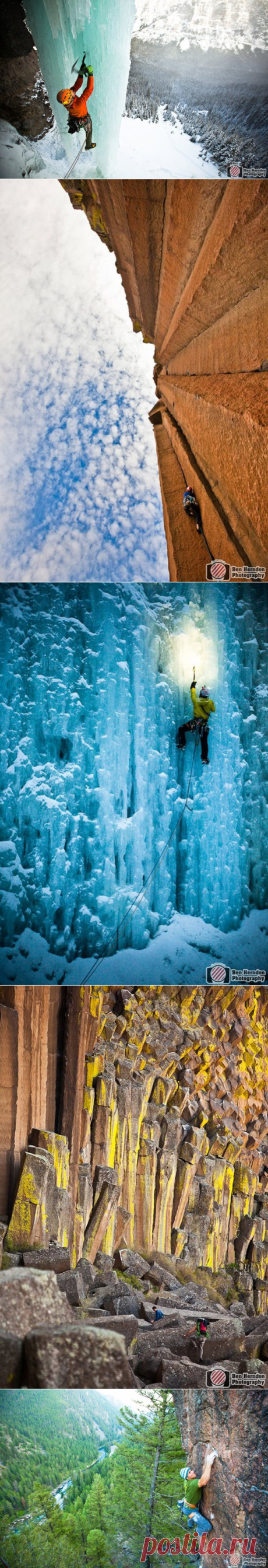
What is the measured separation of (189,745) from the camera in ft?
9.61

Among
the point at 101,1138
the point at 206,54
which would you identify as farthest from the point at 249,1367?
the point at 206,54

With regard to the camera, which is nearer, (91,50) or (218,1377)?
(218,1377)

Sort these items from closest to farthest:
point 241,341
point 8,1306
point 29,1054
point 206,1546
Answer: point 8,1306 → point 206,1546 → point 29,1054 → point 241,341

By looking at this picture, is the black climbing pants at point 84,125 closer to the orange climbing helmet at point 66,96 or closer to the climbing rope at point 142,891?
the orange climbing helmet at point 66,96

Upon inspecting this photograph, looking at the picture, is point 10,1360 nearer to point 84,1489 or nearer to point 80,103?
point 84,1489

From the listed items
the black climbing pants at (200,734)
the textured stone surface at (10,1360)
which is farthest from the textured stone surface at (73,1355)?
the black climbing pants at (200,734)

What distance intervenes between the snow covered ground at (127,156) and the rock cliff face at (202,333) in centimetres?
3

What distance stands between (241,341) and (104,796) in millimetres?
1047

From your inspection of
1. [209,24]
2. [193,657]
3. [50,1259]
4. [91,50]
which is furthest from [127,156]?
[50,1259]

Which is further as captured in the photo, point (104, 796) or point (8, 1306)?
point (104, 796)

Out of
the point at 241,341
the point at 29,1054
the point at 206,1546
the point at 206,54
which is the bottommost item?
the point at 206,1546

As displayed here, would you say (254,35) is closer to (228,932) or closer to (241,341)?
(241,341)

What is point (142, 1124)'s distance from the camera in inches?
111

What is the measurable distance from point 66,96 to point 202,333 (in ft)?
1.89
